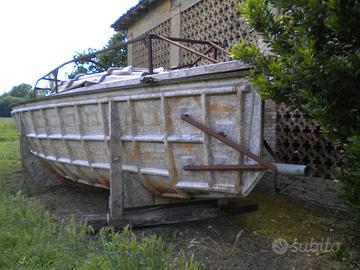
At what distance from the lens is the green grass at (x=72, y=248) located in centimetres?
394

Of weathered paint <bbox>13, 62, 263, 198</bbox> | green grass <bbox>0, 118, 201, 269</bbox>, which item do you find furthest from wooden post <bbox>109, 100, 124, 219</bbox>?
green grass <bbox>0, 118, 201, 269</bbox>

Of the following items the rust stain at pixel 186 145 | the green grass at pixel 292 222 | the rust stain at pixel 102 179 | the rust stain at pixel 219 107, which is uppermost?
the rust stain at pixel 219 107

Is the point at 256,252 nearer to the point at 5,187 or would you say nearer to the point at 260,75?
the point at 260,75

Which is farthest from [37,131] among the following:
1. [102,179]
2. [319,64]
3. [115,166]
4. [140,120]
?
[319,64]

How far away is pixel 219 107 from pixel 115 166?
71.4 inches

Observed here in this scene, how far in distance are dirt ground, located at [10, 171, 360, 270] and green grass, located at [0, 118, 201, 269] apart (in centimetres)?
30

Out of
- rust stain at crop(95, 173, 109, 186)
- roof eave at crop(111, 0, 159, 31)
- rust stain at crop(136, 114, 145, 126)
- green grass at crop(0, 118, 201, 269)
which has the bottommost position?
green grass at crop(0, 118, 201, 269)

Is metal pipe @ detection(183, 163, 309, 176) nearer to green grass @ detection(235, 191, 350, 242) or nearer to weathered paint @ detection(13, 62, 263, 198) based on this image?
weathered paint @ detection(13, 62, 263, 198)

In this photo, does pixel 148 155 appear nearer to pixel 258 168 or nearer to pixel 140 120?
pixel 140 120

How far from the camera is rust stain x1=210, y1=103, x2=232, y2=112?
438 cm

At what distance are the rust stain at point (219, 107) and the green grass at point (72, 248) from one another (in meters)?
1.47

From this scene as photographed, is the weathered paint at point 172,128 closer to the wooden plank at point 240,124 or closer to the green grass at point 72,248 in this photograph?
the wooden plank at point 240,124

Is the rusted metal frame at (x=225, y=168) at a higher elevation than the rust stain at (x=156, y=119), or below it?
below

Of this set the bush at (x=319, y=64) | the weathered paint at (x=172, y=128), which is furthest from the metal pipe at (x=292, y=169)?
the bush at (x=319, y=64)
